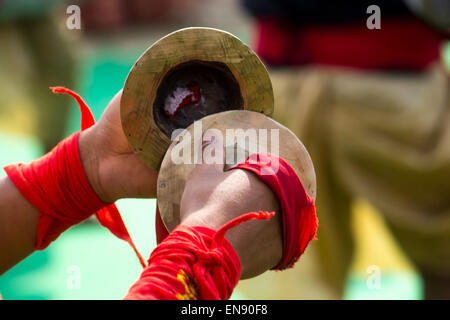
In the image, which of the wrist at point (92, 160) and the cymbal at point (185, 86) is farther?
the wrist at point (92, 160)

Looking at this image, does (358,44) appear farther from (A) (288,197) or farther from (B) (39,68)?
(B) (39,68)

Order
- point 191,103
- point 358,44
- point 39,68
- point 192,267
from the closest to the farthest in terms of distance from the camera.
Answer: point 192,267
point 191,103
point 358,44
point 39,68

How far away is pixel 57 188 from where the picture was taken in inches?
31.5

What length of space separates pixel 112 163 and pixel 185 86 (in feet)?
0.44

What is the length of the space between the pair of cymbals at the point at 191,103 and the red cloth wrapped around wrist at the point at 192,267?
89mm

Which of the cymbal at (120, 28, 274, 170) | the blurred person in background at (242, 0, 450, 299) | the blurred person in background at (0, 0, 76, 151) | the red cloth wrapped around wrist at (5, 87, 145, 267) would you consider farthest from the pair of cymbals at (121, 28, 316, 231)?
the blurred person in background at (0, 0, 76, 151)

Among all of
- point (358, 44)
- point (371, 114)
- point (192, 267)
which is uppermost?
point (358, 44)

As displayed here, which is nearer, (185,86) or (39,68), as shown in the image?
(185,86)

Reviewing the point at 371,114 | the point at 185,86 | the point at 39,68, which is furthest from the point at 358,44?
the point at 39,68

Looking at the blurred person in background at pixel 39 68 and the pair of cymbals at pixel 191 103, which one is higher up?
the blurred person in background at pixel 39 68

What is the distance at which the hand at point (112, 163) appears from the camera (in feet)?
2.62

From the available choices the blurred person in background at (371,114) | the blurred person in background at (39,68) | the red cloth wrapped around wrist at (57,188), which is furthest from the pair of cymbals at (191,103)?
the blurred person in background at (39,68)

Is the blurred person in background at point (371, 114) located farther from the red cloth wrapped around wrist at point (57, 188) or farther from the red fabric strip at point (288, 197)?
the red fabric strip at point (288, 197)

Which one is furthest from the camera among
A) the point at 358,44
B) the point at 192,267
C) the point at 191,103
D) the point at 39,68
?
the point at 39,68
